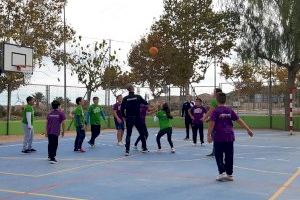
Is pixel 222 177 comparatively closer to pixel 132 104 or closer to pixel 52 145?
pixel 52 145

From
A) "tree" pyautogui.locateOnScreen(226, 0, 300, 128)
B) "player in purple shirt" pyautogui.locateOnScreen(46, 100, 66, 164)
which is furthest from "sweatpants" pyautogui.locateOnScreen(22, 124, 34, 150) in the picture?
"tree" pyautogui.locateOnScreen(226, 0, 300, 128)

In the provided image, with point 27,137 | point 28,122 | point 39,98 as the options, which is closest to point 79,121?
point 28,122

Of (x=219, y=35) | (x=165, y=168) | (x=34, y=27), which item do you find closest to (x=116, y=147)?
(x=165, y=168)

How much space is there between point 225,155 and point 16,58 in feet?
→ 43.3

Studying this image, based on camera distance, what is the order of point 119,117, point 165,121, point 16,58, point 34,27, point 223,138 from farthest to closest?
point 34,27 → point 16,58 → point 119,117 → point 165,121 → point 223,138

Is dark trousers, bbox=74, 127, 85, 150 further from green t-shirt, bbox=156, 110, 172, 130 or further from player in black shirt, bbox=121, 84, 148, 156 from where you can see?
green t-shirt, bbox=156, 110, 172, 130

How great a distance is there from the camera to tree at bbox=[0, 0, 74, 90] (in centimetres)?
2262

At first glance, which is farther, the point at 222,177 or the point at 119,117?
the point at 119,117

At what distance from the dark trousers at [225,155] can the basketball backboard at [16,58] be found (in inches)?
499

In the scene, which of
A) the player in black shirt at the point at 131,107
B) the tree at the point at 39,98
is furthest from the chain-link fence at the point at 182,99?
the player in black shirt at the point at 131,107

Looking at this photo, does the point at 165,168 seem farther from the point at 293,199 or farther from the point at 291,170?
the point at 293,199

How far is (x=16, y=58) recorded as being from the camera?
20516mm

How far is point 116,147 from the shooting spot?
56.4 feet

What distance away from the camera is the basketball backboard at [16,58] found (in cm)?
2002
